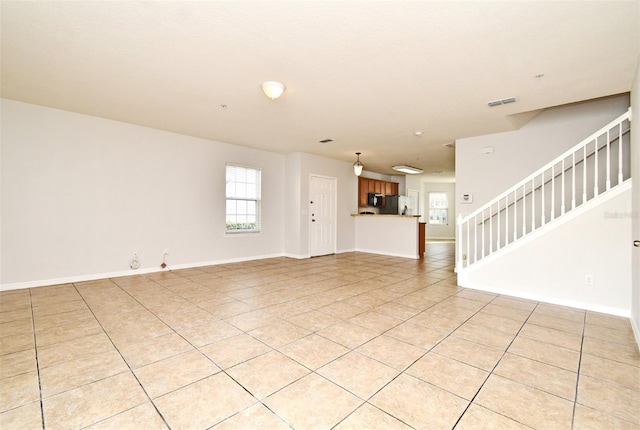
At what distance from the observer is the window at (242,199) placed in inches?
248

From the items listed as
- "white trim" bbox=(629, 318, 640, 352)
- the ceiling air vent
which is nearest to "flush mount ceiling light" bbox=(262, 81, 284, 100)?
the ceiling air vent

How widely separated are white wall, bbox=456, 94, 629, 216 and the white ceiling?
1.91 ft

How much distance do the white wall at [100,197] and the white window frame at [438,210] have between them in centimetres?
858

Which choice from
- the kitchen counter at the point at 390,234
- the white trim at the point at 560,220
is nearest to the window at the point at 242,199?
the kitchen counter at the point at 390,234

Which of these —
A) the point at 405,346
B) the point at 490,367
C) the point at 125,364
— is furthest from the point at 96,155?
the point at 490,367

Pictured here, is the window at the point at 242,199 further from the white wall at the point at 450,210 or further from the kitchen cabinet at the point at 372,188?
the white wall at the point at 450,210

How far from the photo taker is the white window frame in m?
11.9

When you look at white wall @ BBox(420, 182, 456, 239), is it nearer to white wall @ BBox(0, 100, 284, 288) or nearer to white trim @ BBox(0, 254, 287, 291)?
white trim @ BBox(0, 254, 287, 291)

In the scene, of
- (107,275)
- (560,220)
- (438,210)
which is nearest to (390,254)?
(560,220)

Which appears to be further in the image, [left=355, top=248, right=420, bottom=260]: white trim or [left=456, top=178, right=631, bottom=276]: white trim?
[left=355, top=248, right=420, bottom=260]: white trim

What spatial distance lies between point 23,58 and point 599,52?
214 inches

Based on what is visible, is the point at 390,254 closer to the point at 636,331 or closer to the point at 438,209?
the point at 636,331

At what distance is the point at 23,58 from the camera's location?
282cm

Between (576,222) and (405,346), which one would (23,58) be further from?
(576,222)
